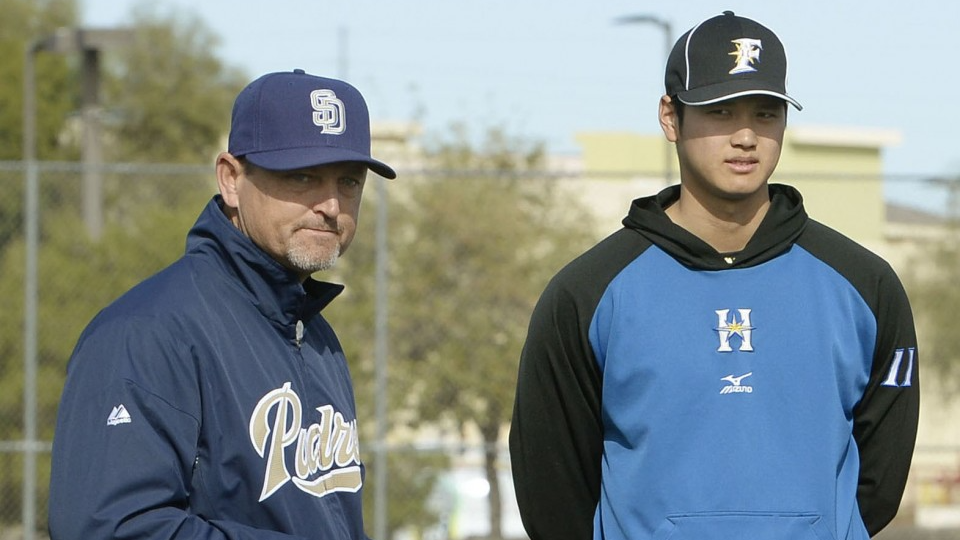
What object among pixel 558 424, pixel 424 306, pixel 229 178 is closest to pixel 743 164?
pixel 558 424

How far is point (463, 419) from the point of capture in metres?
11.6

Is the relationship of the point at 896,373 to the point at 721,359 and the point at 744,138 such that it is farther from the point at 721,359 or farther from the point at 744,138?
the point at 744,138

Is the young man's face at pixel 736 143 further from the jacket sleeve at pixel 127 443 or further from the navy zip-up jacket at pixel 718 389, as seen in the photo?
the jacket sleeve at pixel 127 443

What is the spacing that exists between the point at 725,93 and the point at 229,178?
3.82 feet

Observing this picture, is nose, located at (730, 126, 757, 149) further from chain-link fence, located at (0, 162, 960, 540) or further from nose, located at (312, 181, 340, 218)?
chain-link fence, located at (0, 162, 960, 540)

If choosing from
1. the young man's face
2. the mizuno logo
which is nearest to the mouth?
the young man's face

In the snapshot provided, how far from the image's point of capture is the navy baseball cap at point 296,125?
309cm

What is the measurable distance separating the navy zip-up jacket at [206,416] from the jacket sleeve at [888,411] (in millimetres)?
1247

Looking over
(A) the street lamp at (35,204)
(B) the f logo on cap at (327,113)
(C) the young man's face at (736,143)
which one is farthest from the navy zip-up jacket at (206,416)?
(A) the street lamp at (35,204)

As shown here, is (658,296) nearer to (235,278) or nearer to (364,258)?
(235,278)

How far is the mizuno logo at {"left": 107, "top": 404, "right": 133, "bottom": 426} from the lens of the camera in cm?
270

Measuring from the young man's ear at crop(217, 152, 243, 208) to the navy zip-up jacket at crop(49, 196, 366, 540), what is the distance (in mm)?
35

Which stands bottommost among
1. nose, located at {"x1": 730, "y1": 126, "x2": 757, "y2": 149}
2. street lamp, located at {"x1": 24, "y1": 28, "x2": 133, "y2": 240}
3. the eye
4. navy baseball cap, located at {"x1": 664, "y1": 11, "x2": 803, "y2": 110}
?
the eye

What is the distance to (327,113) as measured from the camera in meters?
3.15
